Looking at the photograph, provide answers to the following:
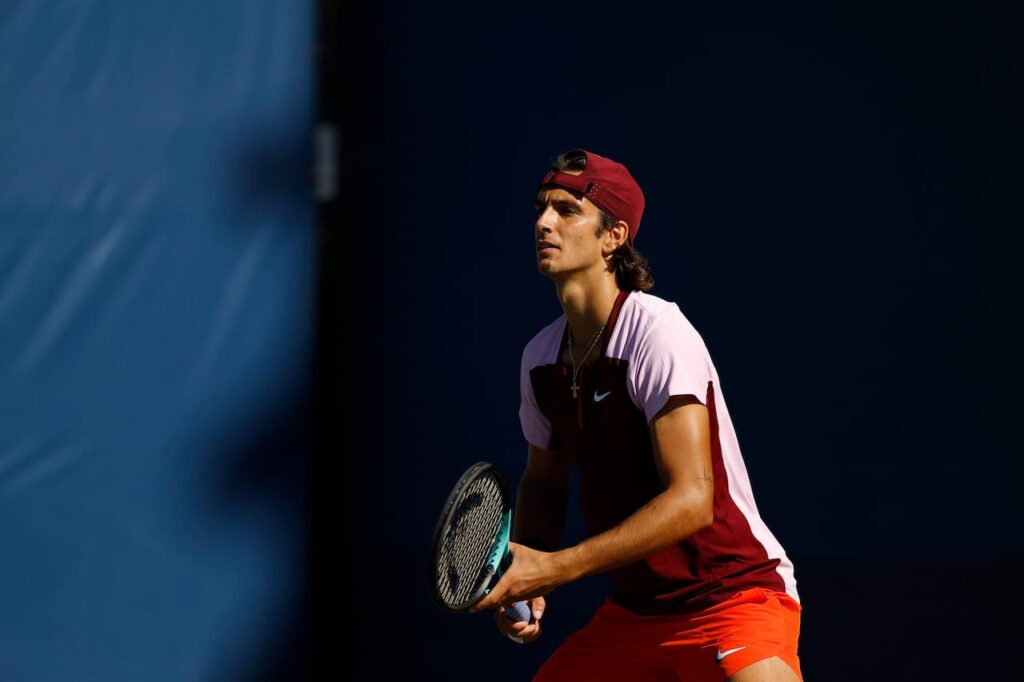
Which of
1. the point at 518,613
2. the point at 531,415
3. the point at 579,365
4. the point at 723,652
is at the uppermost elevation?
the point at 579,365

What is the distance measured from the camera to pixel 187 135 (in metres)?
4.41

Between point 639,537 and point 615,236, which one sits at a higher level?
point 615,236

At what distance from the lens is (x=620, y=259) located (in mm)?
3311

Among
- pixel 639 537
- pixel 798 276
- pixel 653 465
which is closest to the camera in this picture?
pixel 639 537

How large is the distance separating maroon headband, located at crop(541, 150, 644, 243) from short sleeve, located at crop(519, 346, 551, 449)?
16.7 inches

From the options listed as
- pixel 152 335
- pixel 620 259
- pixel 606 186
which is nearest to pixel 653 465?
pixel 620 259

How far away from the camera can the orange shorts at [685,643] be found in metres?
2.84

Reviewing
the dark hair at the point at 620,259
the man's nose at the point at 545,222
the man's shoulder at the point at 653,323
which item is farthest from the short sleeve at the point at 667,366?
the man's nose at the point at 545,222

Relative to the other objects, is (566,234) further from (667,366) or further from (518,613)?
(518,613)

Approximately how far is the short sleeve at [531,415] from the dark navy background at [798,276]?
1.04m

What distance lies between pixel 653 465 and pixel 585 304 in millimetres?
455

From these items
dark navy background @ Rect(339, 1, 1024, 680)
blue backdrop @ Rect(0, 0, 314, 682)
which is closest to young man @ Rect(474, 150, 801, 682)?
dark navy background @ Rect(339, 1, 1024, 680)

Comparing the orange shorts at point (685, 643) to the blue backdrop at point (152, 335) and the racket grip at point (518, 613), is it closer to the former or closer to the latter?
the racket grip at point (518, 613)

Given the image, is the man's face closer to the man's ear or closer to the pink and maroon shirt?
the man's ear
